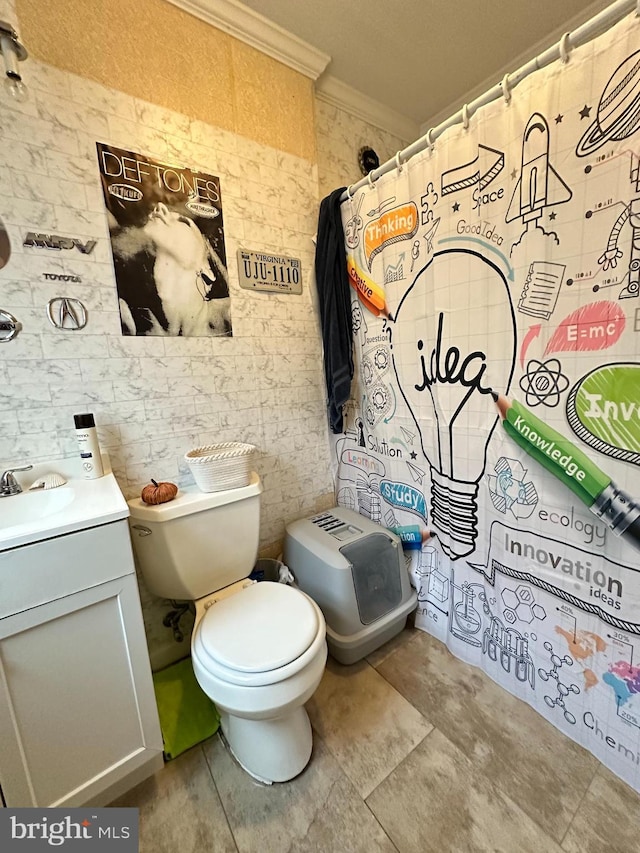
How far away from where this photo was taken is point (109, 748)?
93 centimetres

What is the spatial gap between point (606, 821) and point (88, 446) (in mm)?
1795

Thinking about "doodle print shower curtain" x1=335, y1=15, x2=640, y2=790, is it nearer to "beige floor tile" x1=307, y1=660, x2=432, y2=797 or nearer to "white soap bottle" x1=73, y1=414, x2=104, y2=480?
"beige floor tile" x1=307, y1=660, x2=432, y2=797

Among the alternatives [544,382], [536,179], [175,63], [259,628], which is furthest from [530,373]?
[175,63]

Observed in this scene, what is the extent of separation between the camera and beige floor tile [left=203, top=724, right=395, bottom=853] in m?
0.91

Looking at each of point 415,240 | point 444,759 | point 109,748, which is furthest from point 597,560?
point 109,748

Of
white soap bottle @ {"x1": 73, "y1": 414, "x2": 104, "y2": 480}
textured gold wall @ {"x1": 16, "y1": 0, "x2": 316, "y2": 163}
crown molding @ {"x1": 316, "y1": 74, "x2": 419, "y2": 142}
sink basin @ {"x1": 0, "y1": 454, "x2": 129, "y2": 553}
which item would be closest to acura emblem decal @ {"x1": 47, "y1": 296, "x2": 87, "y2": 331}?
white soap bottle @ {"x1": 73, "y1": 414, "x2": 104, "y2": 480}

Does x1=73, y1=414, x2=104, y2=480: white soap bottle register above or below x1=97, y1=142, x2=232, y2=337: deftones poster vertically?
below

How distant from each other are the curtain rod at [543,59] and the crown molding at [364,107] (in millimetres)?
699

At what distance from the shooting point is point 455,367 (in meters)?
1.25

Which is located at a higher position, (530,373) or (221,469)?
(530,373)

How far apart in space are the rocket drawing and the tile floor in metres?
1.61

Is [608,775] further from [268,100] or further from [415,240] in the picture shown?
[268,100]

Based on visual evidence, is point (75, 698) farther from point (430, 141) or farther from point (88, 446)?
point (430, 141)

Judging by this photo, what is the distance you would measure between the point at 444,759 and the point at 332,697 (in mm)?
405
